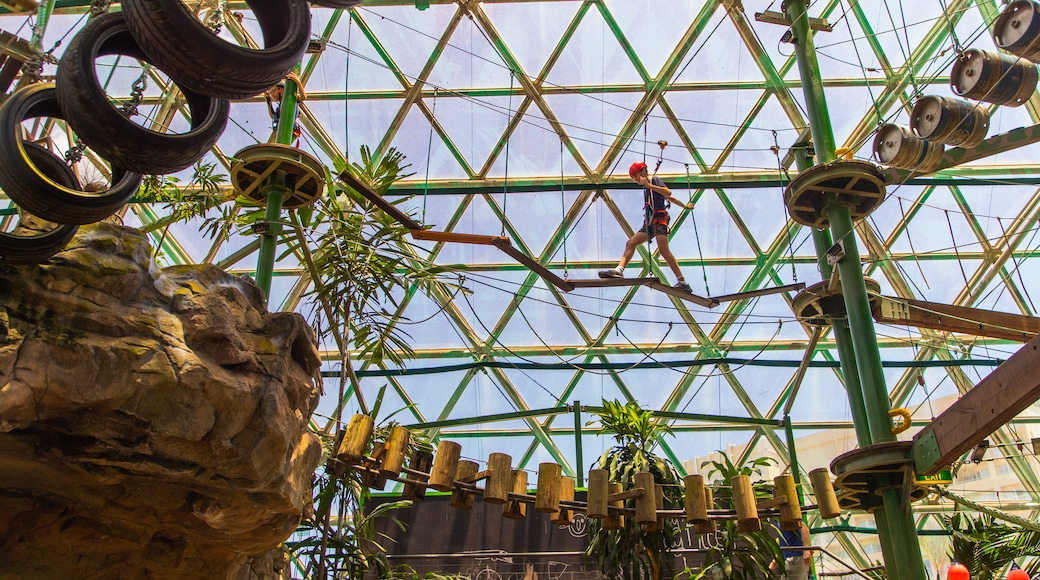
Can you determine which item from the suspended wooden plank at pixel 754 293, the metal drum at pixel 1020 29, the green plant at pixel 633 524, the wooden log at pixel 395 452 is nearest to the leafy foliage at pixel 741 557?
the green plant at pixel 633 524

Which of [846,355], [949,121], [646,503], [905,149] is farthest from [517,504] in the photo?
[949,121]

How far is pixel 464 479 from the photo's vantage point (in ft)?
17.0

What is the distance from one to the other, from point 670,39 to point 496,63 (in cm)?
233

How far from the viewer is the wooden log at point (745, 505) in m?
5.25

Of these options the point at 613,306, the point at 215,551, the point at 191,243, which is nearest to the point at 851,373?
the point at 215,551

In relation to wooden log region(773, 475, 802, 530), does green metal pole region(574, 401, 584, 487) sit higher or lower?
higher

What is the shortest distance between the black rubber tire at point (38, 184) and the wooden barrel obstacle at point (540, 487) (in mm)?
1995

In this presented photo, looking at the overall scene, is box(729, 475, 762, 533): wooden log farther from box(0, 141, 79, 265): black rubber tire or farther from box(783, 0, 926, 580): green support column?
box(0, 141, 79, 265): black rubber tire

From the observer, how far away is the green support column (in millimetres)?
5070

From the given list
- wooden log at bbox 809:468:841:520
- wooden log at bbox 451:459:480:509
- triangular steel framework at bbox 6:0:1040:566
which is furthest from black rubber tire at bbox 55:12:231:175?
triangular steel framework at bbox 6:0:1040:566

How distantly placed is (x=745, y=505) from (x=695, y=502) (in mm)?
315

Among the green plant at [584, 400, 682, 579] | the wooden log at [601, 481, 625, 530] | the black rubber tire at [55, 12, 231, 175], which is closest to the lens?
the black rubber tire at [55, 12, 231, 175]

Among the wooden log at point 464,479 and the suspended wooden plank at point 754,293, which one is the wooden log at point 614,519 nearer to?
the wooden log at point 464,479

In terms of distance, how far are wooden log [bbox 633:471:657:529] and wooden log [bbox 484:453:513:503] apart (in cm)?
88
